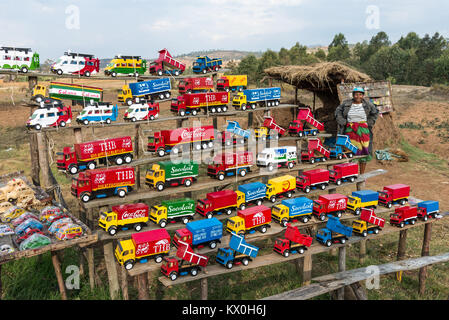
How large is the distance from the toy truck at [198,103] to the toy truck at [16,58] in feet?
12.6

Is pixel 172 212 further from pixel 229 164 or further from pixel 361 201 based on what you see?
pixel 361 201

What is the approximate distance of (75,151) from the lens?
9.17 meters

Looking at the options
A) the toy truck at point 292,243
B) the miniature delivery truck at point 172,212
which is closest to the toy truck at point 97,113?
the miniature delivery truck at point 172,212

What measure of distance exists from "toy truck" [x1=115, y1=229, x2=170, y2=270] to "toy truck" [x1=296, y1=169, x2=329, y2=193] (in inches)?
189

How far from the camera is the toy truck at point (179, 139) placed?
10180 mm

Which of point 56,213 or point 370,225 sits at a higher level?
point 56,213

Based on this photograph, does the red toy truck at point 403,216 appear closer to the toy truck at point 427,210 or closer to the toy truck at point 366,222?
the toy truck at point 427,210

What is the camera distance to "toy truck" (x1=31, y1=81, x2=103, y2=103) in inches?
370

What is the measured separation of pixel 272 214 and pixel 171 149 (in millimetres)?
3348

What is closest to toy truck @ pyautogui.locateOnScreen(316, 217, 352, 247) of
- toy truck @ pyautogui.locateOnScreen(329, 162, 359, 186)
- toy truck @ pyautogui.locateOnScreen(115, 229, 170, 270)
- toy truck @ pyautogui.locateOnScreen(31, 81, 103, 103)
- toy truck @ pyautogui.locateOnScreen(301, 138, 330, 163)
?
toy truck @ pyautogui.locateOnScreen(329, 162, 359, 186)

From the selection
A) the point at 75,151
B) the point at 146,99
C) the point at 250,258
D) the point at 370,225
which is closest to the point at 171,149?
the point at 146,99

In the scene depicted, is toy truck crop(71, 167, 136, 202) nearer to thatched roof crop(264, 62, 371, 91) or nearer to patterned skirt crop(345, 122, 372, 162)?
patterned skirt crop(345, 122, 372, 162)

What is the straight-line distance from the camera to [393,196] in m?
10.9
